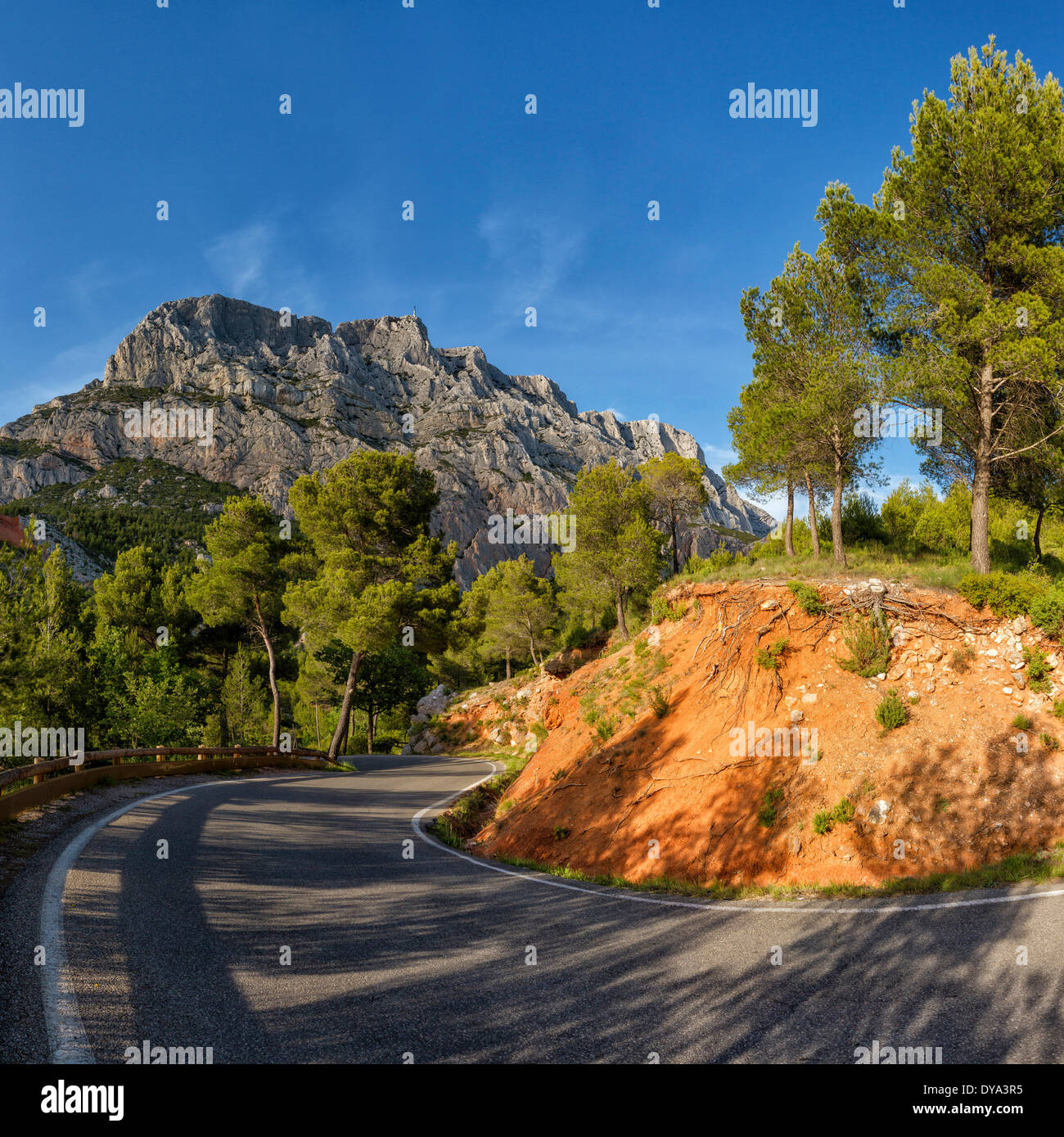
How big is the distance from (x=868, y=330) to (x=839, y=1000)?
17998 millimetres

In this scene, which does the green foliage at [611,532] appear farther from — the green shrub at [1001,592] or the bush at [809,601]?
the green shrub at [1001,592]

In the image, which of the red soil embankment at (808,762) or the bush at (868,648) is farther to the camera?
the bush at (868,648)

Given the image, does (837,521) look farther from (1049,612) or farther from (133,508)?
(133,508)

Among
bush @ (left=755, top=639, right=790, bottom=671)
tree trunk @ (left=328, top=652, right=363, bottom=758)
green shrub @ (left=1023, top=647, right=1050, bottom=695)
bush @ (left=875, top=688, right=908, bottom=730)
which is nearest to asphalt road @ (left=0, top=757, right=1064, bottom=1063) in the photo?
bush @ (left=875, top=688, right=908, bottom=730)

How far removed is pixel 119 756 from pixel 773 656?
15.5m

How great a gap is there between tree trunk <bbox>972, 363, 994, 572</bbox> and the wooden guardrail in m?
19.6

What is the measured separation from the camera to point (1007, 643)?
10773mm

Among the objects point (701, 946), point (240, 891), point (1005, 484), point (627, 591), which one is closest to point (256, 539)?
point (627, 591)

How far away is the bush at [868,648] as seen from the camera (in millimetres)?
11195

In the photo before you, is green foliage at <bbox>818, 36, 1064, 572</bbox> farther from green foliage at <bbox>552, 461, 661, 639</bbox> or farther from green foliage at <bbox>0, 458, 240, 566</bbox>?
green foliage at <bbox>0, 458, 240, 566</bbox>

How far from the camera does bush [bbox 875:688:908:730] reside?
10.2m

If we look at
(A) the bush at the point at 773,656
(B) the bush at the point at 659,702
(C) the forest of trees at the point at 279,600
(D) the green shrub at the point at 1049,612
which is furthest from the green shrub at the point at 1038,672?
(C) the forest of trees at the point at 279,600

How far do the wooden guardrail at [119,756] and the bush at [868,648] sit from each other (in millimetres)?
14558

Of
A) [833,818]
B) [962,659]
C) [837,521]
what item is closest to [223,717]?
[837,521]
